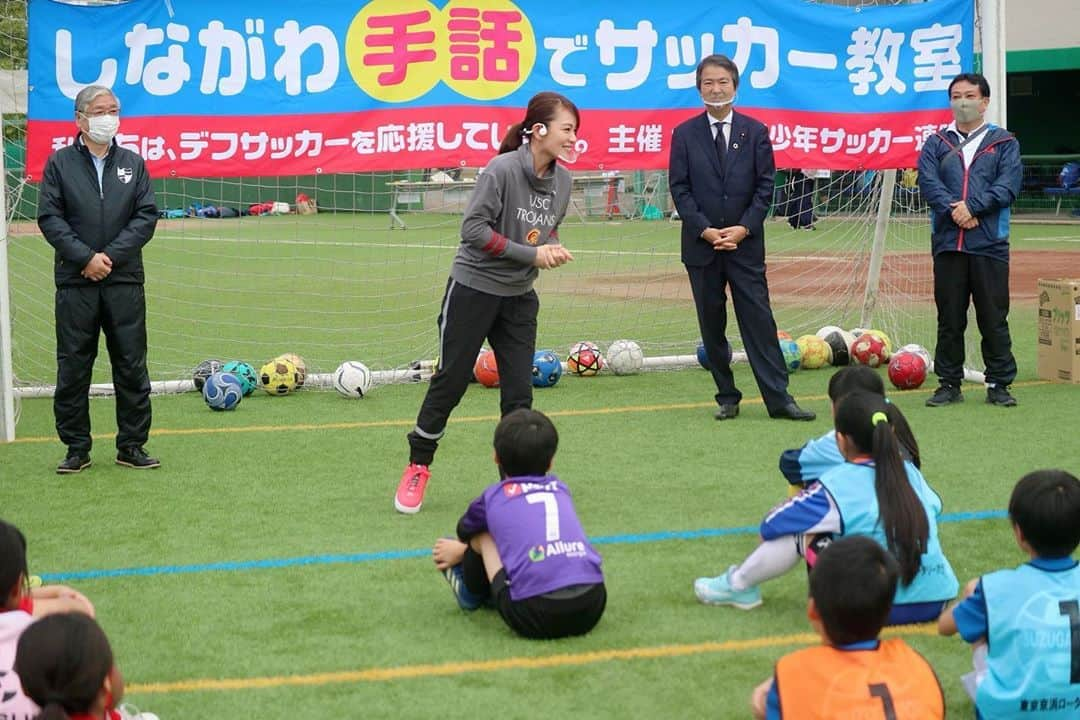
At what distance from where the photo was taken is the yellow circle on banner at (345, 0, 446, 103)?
1062 cm

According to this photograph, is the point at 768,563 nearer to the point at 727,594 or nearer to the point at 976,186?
the point at 727,594

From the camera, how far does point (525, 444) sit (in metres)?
5.03

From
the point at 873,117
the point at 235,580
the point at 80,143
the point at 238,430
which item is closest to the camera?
the point at 235,580

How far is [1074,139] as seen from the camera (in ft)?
123

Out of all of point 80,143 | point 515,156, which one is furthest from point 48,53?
point 515,156

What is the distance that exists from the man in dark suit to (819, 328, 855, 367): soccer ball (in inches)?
98.5

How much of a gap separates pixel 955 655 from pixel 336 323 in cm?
1134

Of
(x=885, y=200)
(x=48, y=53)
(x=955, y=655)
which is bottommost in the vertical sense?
(x=955, y=655)

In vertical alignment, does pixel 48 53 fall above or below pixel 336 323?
above

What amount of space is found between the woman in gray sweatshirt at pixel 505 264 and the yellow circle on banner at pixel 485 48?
3.87 meters

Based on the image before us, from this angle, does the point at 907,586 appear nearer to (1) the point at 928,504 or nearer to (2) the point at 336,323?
(1) the point at 928,504

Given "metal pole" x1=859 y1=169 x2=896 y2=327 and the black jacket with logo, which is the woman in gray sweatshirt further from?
"metal pole" x1=859 y1=169 x2=896 y2=327

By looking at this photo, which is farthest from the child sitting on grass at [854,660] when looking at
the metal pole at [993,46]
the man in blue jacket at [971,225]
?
the metal pole at [993,46]

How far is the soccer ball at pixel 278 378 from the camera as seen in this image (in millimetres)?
10766
